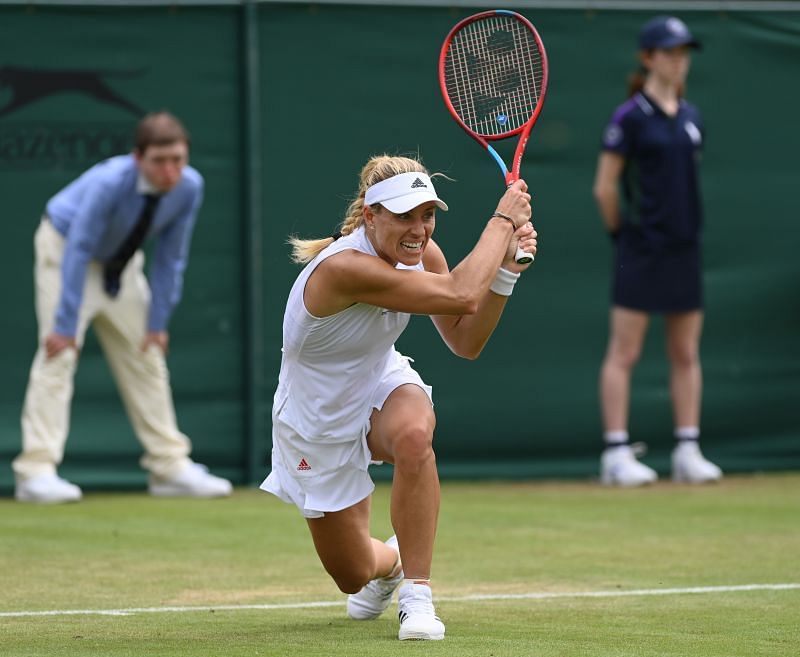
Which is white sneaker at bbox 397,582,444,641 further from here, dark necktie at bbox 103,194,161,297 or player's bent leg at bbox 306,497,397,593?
dark necktie at bbox 103,194,161,297

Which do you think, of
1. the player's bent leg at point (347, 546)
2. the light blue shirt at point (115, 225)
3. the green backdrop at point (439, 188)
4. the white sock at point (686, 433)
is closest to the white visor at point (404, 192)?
the player's bent leg at point (347, 546)

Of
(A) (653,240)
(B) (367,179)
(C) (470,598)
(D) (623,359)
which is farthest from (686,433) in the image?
(B) (367,179)

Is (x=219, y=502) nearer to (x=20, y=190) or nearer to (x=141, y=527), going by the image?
(x=141, y=527)

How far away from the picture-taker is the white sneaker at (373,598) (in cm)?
521

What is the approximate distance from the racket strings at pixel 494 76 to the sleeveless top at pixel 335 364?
26.4 inches

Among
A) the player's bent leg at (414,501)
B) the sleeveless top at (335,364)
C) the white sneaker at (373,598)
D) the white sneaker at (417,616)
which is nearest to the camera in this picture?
the white sneaker at (417,616)

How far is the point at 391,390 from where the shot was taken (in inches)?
199

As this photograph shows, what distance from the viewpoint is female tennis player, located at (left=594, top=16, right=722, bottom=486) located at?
29.0ft

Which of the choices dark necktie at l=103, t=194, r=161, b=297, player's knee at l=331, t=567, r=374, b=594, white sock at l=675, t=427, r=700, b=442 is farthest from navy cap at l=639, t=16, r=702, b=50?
player's knee at l=331, t=567, r=374, b=594

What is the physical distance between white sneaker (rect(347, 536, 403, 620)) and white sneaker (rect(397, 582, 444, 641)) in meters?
0.44

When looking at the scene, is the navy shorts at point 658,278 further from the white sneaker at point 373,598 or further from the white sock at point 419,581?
the white sock at point 419,581

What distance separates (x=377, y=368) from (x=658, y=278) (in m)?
4.08

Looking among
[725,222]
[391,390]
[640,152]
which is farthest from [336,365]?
[725,222]

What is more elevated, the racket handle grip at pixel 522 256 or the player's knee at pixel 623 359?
the racket handle grip at pixel 522 256
